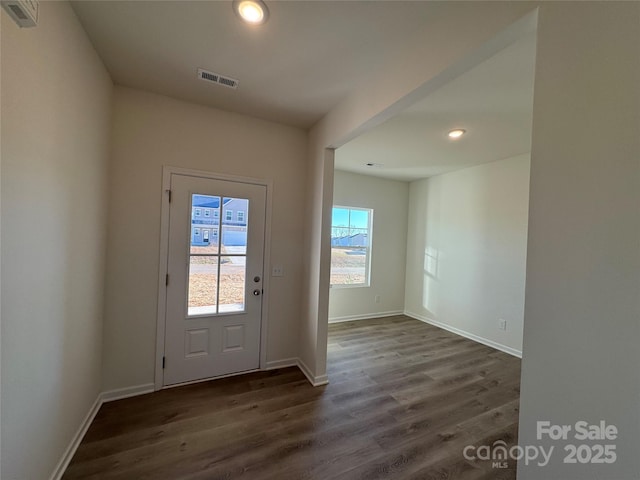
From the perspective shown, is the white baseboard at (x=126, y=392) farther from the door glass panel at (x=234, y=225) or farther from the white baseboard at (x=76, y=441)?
the door glass panel at (x=234, y=225)

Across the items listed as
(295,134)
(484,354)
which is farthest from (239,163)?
(484,354)

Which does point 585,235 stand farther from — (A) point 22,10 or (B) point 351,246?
(B) point 351,246

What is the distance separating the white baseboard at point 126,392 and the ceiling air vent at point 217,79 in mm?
2708

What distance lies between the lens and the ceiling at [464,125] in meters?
1.83

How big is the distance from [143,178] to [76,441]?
6.51 feet

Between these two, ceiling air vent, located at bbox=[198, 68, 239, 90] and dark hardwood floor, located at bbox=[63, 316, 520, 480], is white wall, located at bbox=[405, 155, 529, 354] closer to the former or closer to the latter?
dark hardwood floor, located at bbox=[63, 316, 520, 480]

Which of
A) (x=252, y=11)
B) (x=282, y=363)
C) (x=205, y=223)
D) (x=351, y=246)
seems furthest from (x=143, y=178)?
(x=351, y=246)

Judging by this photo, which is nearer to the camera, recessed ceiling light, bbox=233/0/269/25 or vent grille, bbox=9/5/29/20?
vent grille, bbox=9/5/29/20

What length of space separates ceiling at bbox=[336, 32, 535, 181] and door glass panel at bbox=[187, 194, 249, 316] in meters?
1.78

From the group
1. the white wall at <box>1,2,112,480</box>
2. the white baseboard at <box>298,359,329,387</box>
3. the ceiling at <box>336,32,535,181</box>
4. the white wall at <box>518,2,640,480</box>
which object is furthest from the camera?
the white baseboard at <box>298,359,329,387</box>

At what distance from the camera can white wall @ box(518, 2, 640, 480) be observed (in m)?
0.75

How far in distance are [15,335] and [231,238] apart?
1.63 metres

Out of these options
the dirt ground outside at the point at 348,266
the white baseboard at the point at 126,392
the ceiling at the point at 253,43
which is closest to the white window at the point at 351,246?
the dirt ground outside at the point at 348,266

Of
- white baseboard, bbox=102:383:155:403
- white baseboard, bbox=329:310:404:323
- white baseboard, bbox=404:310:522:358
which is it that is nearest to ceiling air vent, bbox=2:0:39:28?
white baseboard, bbox=102:383:155:403
